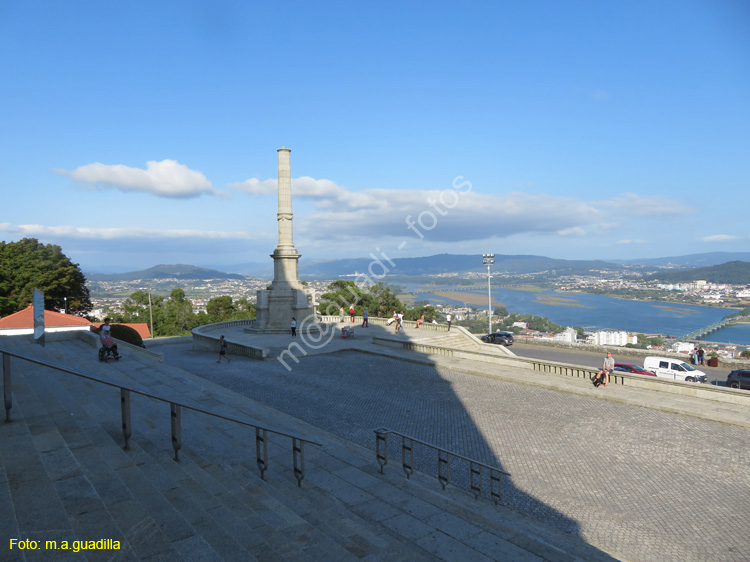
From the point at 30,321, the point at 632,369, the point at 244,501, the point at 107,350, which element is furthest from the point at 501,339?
the point at 30,321

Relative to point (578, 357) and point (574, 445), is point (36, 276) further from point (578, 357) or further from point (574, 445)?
point (574, 445)

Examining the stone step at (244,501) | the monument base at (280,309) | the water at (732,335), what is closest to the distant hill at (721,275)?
the water at (732,335)

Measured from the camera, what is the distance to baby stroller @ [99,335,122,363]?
551 inches

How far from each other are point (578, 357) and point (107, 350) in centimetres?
2239

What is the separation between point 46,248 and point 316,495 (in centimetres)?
4882

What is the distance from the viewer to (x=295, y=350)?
846 inches

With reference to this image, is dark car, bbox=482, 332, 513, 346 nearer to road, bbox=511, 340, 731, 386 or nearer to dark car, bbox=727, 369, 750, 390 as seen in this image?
road, bbox=511, 340, 731, 386

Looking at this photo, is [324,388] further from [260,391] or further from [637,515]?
[637,515]

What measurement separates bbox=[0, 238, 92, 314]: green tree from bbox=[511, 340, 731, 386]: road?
38792 mm

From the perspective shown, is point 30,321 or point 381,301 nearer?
point 30,321

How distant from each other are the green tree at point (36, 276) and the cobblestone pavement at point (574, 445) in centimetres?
3232

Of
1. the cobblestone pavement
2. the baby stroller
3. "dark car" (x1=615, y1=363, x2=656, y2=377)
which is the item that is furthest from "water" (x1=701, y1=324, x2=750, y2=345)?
the baby stroller

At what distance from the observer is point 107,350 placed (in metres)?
14.2

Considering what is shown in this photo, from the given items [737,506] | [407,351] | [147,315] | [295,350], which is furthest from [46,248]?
[737,506]
